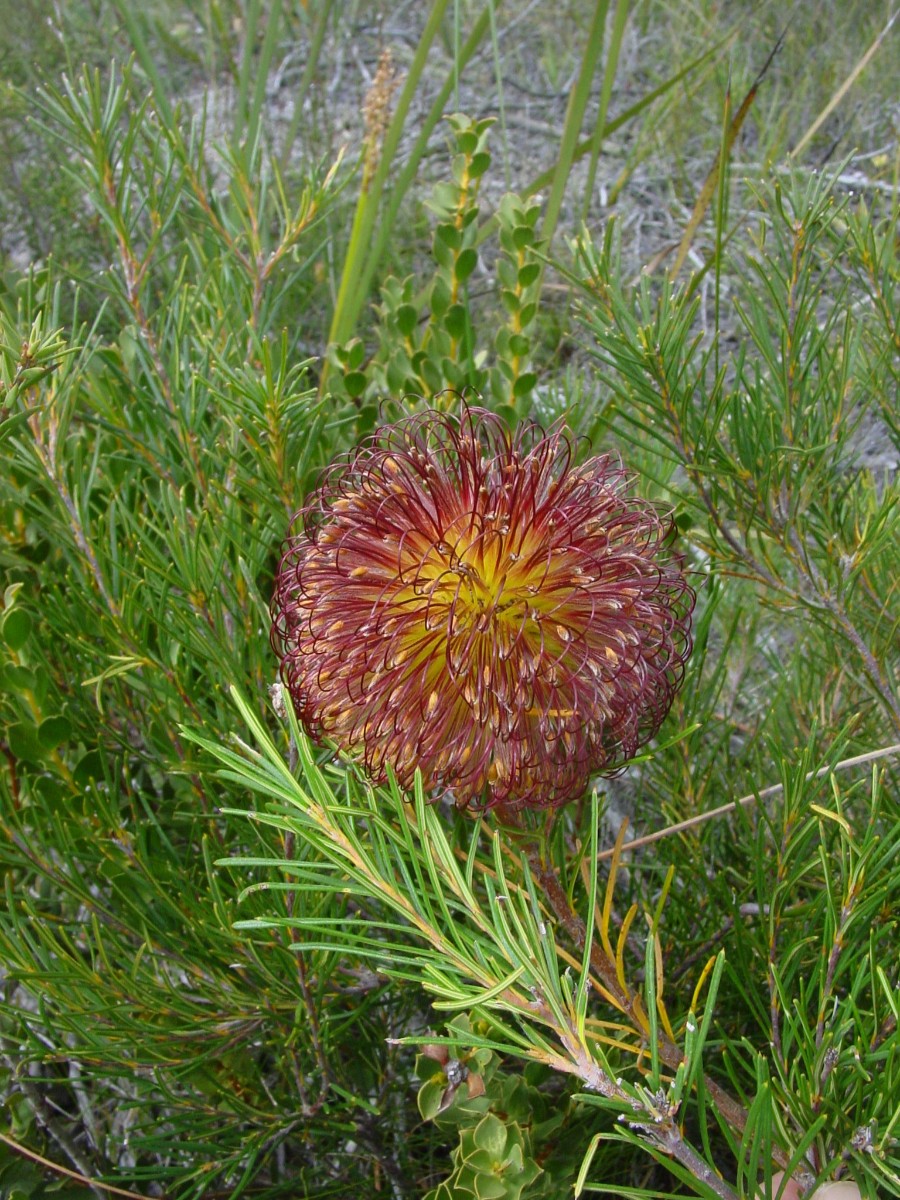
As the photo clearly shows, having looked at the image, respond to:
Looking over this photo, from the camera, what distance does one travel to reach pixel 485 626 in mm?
646

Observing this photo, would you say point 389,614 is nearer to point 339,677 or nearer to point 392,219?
point 339,677

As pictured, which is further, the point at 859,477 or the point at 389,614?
the point at 859,477

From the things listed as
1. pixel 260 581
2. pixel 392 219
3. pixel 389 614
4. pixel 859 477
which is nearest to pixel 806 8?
pixel 392 219

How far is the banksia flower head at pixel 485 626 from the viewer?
647 mm

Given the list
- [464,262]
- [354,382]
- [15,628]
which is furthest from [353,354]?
[15,628]

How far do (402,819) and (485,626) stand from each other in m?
0.14

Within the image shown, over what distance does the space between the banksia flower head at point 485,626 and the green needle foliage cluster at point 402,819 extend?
0.16 ft

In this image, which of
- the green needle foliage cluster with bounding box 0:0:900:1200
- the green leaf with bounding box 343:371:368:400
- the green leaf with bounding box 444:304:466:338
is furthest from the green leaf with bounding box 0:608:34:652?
the green leaf with bounding box 444:304:466:338

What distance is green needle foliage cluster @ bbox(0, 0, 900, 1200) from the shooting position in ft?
2.06

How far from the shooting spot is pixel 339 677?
0.67 metres

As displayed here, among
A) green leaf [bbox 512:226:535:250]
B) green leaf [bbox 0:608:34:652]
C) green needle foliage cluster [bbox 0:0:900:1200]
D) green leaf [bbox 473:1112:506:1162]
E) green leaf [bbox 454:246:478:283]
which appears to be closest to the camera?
green needle foliage cluster [bbox 0:0:900:1200]

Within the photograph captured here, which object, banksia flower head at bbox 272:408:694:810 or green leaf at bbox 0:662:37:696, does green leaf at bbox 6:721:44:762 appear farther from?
banksia flower head at bbox 272:408:694:810

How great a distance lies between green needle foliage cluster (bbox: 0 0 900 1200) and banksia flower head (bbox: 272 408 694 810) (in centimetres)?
5

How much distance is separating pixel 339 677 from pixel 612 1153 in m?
0.56
